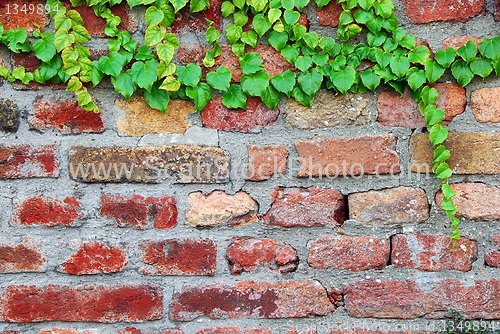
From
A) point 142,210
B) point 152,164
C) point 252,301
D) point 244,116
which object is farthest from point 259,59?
point 252,301

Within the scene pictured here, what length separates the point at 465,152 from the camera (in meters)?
0.85

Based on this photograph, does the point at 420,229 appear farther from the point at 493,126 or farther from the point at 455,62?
the point at 455,62

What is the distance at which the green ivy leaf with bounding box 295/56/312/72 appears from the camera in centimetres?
83

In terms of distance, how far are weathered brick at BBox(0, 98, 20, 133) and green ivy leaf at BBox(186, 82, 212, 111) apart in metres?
0.45

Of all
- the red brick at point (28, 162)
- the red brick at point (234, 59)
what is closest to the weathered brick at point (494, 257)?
the red brick at point (234, 59)

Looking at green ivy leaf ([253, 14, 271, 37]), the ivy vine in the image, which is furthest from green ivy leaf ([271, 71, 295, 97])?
green ivy leaf ([253, 14, 271, 37])

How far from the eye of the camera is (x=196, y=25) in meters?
0.87

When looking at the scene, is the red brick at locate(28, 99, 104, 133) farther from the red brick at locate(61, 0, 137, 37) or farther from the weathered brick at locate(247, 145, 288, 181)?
the weathered brick at locate(247, 145, 288, 181)

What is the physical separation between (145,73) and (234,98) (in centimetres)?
22

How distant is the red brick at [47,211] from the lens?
0.87m

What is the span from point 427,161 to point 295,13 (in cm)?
48

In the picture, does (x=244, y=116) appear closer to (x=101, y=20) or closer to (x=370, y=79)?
(x=370, y=79)

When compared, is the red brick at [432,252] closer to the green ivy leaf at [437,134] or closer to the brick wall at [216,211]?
the brick wall at [216,211]

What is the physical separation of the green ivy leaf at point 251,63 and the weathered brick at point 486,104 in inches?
20.9
